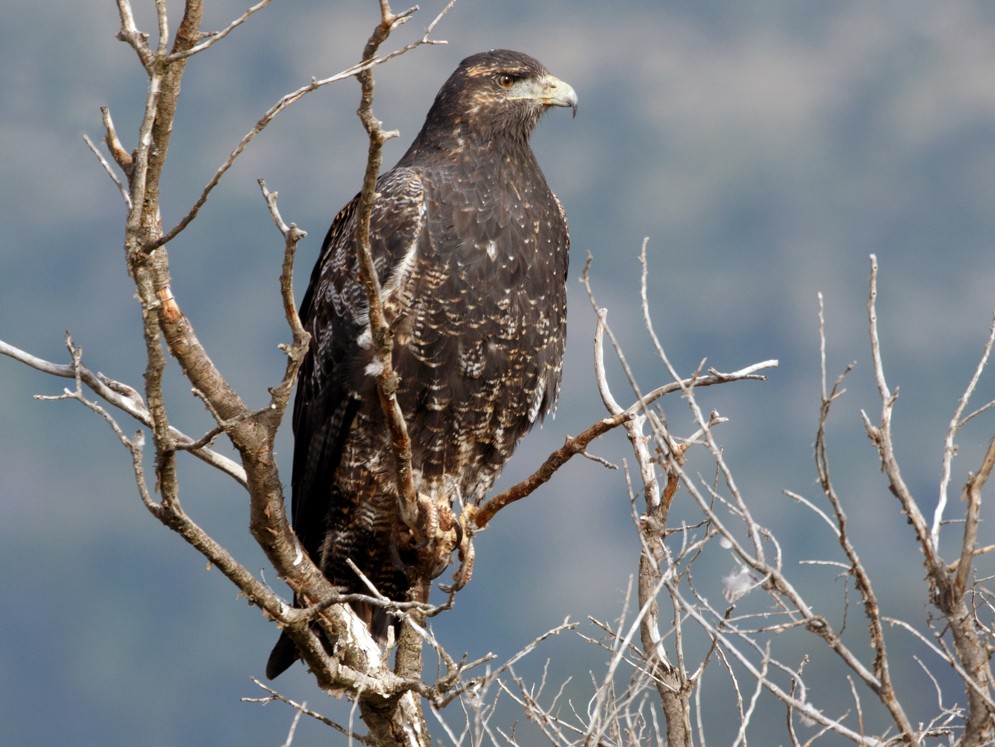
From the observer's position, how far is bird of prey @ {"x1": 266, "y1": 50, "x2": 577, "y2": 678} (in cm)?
522

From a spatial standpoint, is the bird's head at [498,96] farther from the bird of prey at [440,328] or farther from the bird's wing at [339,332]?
the bird's wing at [339,332]

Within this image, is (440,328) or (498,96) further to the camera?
(498,96)

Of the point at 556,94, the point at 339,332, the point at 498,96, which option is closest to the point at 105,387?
the point at 339,332

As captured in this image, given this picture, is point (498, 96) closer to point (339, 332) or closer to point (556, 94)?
point (556, 94)

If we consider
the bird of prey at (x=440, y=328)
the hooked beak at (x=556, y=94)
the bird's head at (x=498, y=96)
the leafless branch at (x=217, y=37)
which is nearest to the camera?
the leafless branch at (x=217, y=37)

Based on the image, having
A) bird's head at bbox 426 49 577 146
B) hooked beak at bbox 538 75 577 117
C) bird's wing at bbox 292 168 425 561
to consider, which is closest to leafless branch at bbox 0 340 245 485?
bird's wing at bbox 292 168 425 561

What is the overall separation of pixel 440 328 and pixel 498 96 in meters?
1.39

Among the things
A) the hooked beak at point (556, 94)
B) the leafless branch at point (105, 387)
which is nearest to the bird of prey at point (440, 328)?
the hooked beak at point (556, 94)

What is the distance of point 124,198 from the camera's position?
12.9 feet

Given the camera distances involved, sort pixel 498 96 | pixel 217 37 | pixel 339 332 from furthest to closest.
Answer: pixel 498 96 → pixel 339 332 → pixel 217 37

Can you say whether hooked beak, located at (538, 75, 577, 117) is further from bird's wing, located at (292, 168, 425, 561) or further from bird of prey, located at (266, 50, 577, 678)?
bird's wing, located at (292, 168, 425, 561)

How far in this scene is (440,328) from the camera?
518 centimetres

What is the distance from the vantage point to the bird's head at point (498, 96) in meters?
5.74

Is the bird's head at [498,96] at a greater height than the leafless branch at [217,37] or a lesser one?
greater
